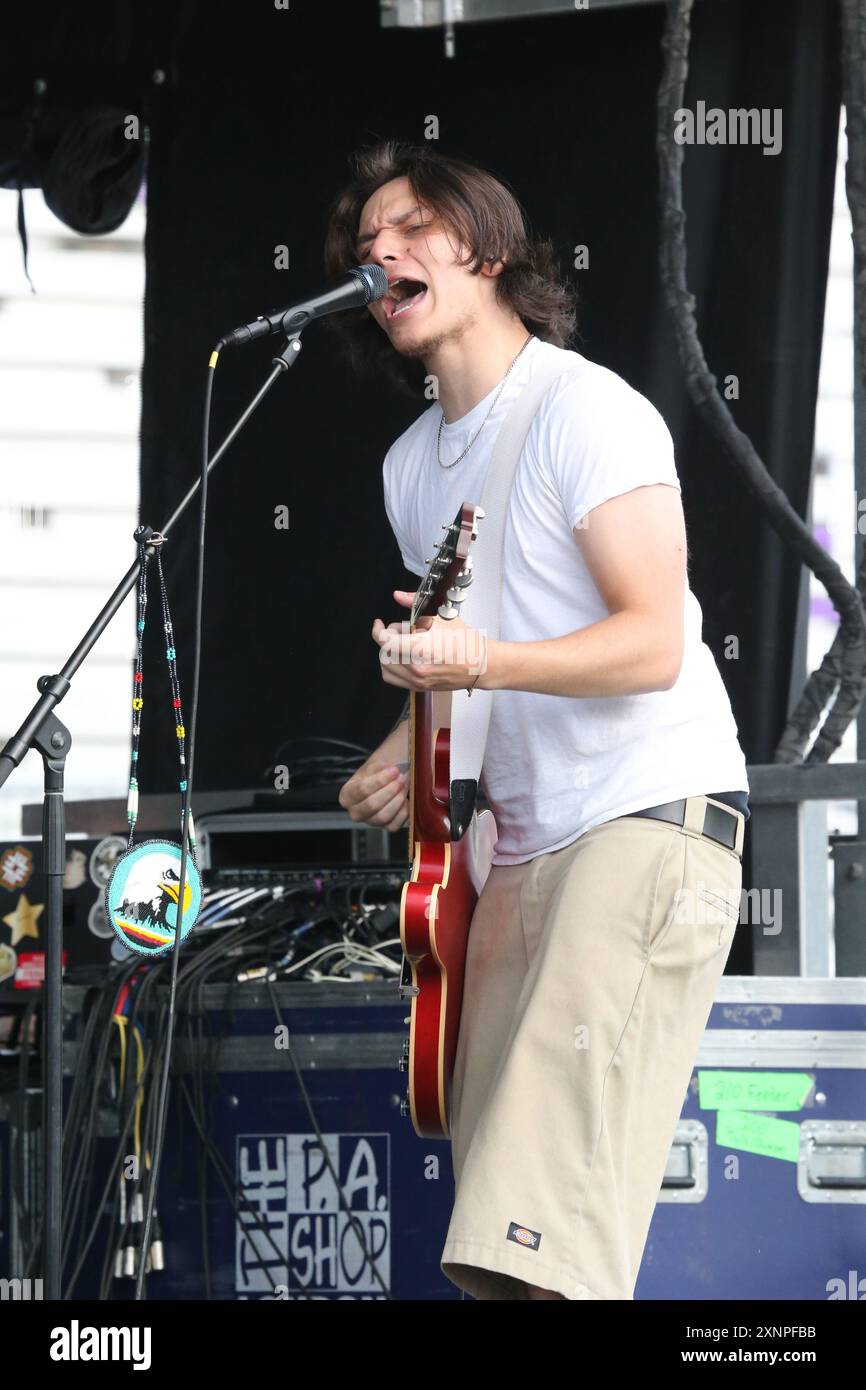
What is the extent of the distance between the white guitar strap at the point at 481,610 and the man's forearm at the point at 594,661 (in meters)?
0.19

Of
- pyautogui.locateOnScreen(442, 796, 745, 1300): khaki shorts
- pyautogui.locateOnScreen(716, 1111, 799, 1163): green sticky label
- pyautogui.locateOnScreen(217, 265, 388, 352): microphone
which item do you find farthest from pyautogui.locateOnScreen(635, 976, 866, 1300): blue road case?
pyautogui.locateOnScreen(217, 265, 388, 352): microphone

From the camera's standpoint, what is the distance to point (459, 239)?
2.36m

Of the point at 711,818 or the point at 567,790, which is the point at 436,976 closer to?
the point at 567,790

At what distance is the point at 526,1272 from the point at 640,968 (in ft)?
1.25

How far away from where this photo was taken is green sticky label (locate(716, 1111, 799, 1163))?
2682mm

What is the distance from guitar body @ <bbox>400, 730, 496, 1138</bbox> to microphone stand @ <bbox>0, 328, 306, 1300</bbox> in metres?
0.44

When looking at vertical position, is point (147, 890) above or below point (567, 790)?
below

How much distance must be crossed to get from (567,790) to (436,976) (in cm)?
30

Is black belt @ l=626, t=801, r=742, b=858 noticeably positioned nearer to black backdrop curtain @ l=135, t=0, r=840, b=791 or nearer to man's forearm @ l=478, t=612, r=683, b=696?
man's forearm @ l=478, t=612, r=683, b=696

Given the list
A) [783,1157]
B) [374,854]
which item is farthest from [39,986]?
[783,1157]

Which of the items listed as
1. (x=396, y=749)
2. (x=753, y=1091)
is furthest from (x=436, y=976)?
(x=753, y=1091)

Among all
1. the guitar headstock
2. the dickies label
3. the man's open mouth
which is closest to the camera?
the dickies label

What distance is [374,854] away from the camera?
3334mm
